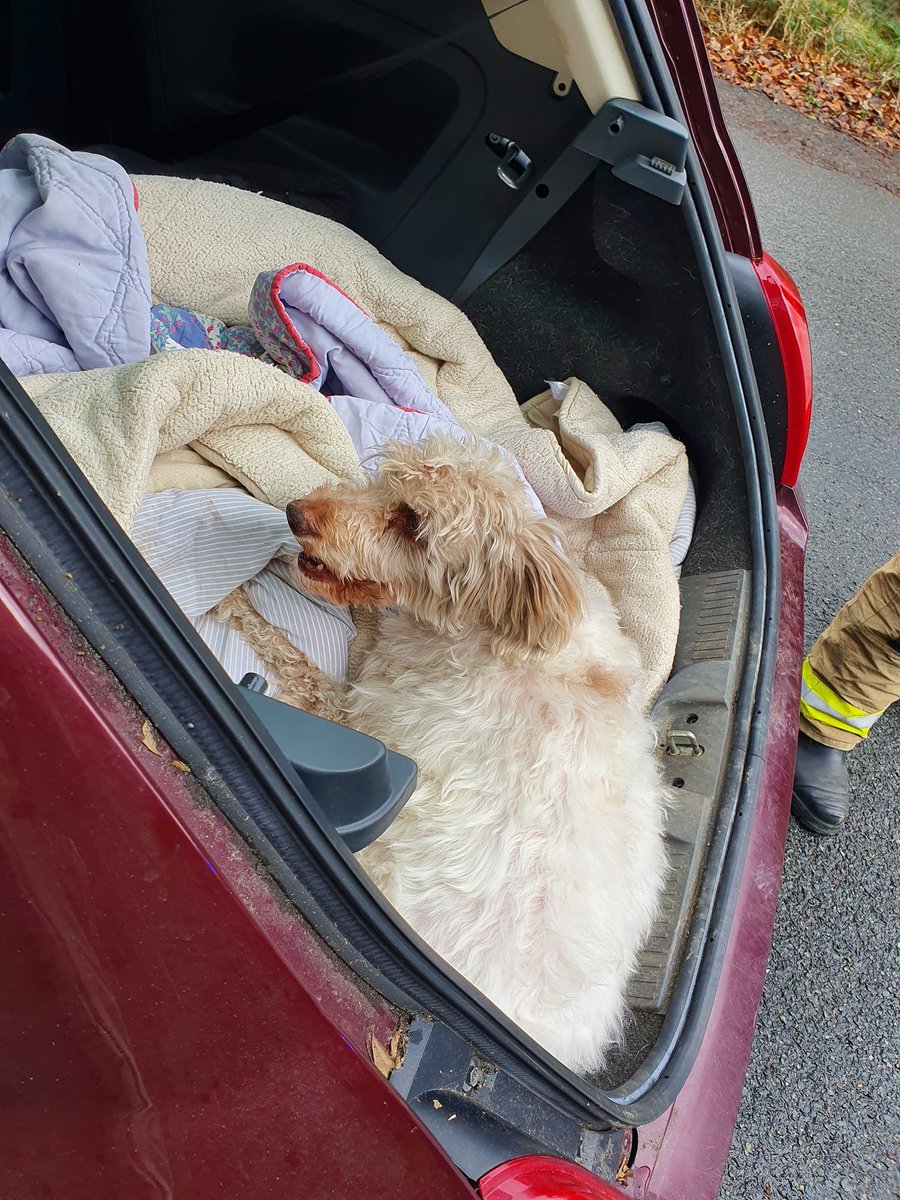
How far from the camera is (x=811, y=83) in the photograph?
8242 mm

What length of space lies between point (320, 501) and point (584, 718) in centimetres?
78

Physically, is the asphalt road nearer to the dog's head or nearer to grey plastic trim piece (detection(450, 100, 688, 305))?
the dog's head

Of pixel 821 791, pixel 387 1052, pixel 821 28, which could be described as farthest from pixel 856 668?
pixel 821 28

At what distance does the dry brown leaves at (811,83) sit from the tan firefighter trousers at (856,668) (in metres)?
6.62

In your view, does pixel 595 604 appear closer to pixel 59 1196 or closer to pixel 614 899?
pixel 614 899

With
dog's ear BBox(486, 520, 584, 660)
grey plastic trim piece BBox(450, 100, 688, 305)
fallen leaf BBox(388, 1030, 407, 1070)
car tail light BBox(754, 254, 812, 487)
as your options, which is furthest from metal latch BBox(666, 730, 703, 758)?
grey plastic trim piece BBox(450, 100, 688, 305)

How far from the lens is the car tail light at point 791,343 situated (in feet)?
8.37

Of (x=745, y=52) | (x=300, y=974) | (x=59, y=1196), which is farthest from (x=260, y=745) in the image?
(x=745, y=52)

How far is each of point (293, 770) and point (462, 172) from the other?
2.60 m

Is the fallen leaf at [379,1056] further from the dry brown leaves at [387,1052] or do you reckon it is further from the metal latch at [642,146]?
the metal latch at [642,146]

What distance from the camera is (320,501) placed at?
6.72ft

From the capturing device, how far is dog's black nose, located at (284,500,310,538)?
2.01 metres

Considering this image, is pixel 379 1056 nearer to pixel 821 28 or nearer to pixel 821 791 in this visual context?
pixel 821 791

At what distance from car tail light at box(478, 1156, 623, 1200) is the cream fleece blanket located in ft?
4.12
